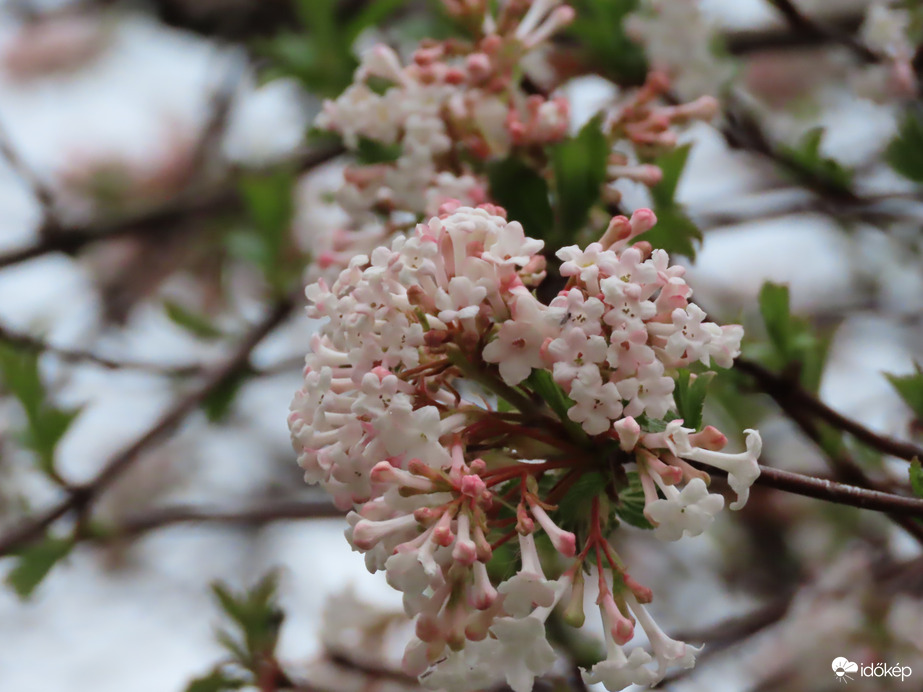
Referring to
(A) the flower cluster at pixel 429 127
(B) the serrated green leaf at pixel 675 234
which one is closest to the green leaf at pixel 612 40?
(A) the flower cluster at pixel 429 127

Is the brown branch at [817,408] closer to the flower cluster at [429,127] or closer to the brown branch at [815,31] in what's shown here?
the flower cluster at [429,127]

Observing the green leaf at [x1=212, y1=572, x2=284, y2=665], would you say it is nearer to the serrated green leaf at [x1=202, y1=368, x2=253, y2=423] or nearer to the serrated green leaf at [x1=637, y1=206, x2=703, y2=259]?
the serrated green leaf at [x1=202, y1=368, x2=253, y2=423]

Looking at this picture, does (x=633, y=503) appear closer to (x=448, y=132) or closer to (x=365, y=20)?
(x=448, y=132)

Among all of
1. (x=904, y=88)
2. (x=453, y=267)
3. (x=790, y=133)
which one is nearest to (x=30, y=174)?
(x=453, y=267)

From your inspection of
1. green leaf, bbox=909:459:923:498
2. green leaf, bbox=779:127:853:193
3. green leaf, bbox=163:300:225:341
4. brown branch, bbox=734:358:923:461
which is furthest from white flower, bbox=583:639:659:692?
green leaf, bbox=163:300:225:341

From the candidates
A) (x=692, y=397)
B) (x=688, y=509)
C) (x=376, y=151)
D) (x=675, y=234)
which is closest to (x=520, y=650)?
(x=688, y=509)
